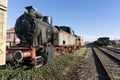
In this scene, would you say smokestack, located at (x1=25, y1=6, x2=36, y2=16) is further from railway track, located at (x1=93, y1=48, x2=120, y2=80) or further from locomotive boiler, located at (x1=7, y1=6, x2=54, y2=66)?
railway track, located at (x1=93, y1=48, x2=120, y2=80)

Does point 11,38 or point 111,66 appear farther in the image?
point 11,38

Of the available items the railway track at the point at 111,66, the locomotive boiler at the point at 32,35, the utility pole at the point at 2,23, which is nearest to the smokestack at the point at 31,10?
the locomotive boiler at the point at 32,35

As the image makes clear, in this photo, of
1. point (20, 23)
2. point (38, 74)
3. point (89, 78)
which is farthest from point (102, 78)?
point (20, 23)

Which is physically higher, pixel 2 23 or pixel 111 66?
pixel 2 23

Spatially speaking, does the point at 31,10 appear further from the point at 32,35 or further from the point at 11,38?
the point at 11,38

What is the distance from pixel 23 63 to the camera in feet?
32.4

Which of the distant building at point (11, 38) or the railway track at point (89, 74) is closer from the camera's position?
Result: the railway track at point (89, 74)

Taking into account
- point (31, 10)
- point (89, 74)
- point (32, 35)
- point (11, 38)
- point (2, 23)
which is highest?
point (31, 10)

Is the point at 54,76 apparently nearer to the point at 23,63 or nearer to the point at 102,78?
the point at 102,78

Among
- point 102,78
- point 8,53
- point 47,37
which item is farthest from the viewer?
point 47,37

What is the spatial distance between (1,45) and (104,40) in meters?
48.3

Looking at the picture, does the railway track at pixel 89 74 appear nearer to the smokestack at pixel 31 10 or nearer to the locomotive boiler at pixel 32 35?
the locomotive boiler at pixel 32 35

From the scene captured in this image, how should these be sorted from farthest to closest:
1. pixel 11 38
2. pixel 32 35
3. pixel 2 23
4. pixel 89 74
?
pixel 11 38 < pixel 32 35 < pixel 89 74 < pixel 2 23

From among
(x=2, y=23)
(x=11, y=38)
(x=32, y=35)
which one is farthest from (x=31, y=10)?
(x=11, y=38)
